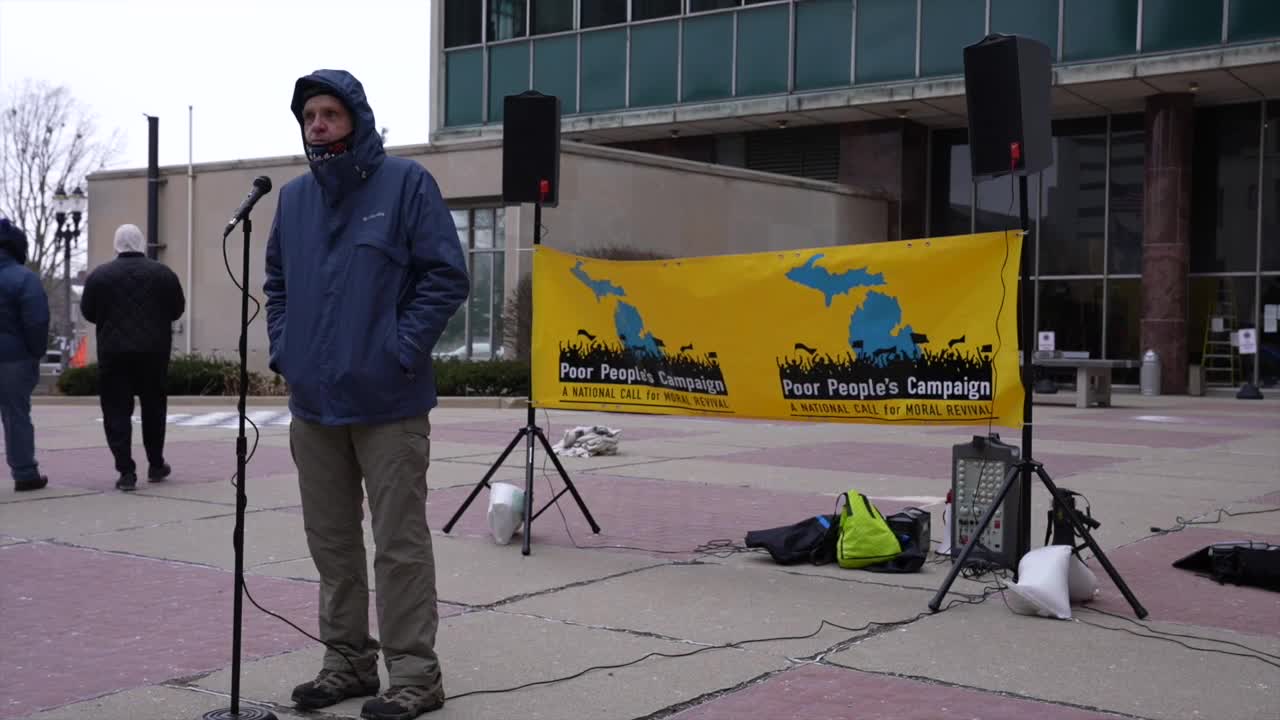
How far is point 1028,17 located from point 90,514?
76.6 ft

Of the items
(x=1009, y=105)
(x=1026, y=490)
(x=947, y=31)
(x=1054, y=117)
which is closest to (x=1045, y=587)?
(x=1026, y=490)

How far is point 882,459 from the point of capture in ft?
44.2

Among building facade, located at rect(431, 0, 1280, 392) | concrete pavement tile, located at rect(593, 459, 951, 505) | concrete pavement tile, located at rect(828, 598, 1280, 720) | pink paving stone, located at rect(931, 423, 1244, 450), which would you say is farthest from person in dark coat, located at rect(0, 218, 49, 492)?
building facade, located at rect(431, 0, 1280, 392)

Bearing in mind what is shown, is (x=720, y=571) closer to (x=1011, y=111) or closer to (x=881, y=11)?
(x=1011, y=111)

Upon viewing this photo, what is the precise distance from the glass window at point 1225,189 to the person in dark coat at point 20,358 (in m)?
25.5

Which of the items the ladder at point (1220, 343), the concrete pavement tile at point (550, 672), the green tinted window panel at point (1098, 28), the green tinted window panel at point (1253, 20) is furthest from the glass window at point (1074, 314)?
the concrete pavement tile at point (550, 672)

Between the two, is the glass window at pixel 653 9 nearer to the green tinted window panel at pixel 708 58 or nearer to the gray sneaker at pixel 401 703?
the green tinted window panel at pixel 708 58

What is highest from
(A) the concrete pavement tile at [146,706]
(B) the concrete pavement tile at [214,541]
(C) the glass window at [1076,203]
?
(C) the glass window at [1076,203]

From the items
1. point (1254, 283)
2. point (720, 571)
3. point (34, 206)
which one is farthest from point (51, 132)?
point (720, 571)

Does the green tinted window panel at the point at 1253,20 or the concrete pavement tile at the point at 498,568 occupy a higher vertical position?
the green tinted window panel at the point at 1253,20

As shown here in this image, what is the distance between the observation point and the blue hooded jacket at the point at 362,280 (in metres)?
4.59

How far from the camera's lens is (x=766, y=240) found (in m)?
29.7

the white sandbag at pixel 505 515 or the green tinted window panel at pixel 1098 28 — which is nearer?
the white sandbag at pixel 505 515

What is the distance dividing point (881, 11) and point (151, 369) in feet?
72.6
